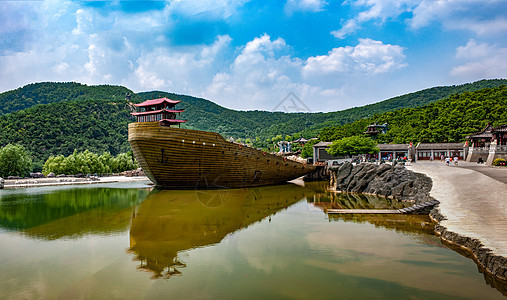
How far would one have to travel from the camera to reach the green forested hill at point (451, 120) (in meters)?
39.0

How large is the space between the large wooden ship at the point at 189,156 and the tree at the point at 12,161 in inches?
899

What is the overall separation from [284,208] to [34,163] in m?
48.2

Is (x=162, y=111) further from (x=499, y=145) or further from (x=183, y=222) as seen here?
(x=499, y=145)

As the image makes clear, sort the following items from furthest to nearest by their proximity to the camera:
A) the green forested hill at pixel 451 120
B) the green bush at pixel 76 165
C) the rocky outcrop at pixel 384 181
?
the green bush at pixel 76 165 → the green forested hill at pixel 451 120 → the rocky outcrop at pixel 384 181

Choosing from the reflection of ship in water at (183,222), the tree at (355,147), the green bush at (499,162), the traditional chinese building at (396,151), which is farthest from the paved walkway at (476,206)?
the traditional chinese building at (396,151)

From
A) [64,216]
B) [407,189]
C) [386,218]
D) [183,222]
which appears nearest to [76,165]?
[64,216]

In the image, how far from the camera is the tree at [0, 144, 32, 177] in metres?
37.8

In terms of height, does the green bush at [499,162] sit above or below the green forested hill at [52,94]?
below

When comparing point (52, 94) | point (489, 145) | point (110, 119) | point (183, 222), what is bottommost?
point (183, 222)

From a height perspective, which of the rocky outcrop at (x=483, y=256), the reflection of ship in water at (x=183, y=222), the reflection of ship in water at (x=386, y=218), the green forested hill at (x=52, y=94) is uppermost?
the green forested hill at (x=52, y=94)

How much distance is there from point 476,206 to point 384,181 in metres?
9.77

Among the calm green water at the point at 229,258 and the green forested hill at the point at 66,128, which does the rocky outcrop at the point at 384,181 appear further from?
the green forested hill at the point at 66,128

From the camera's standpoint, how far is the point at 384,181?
19797mm

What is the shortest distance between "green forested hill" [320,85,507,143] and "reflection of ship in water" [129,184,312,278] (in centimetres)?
3170
